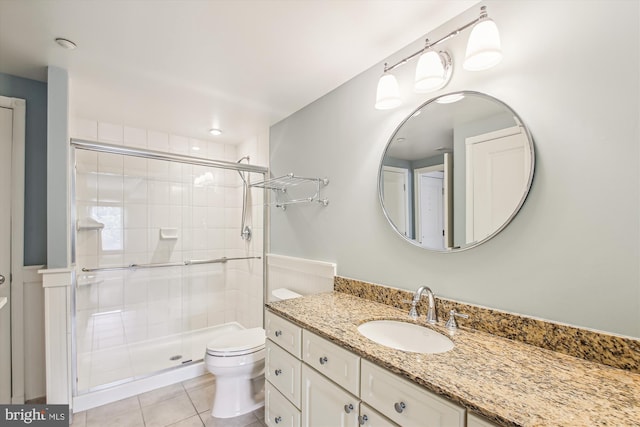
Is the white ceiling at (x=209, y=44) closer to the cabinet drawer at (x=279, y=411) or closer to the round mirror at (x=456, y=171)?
the round mirror at (x=456, y=171)

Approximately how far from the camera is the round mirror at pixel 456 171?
117cm

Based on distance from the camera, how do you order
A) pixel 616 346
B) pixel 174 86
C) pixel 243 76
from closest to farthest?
pixel 616 346 → pixel 243 76 → pixel 174 86

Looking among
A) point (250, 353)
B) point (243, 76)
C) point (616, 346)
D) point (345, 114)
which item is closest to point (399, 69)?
point (345, 114)

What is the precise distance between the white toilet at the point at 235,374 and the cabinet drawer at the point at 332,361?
797 mm

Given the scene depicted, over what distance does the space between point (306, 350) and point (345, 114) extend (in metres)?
1.48

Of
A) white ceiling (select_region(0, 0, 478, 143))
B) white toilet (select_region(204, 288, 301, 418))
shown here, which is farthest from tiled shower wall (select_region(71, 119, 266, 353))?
white toilet (select_region(204, 288, 301, 418))

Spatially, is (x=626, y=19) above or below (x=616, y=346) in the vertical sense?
above

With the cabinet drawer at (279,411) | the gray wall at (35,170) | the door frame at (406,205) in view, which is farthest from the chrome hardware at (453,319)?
the gray wall at (35,170)

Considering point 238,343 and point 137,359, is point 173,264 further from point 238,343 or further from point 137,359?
point 238,343

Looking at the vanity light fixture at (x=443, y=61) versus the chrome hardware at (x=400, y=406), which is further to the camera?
the vanity light fixture at (x=443, y=61)

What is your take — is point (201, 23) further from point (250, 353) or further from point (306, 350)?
point (250, 353)

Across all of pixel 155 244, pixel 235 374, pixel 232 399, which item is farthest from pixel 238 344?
pixel 155 244

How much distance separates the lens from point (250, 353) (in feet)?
6.52

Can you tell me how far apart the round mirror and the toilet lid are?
4.35 feet
